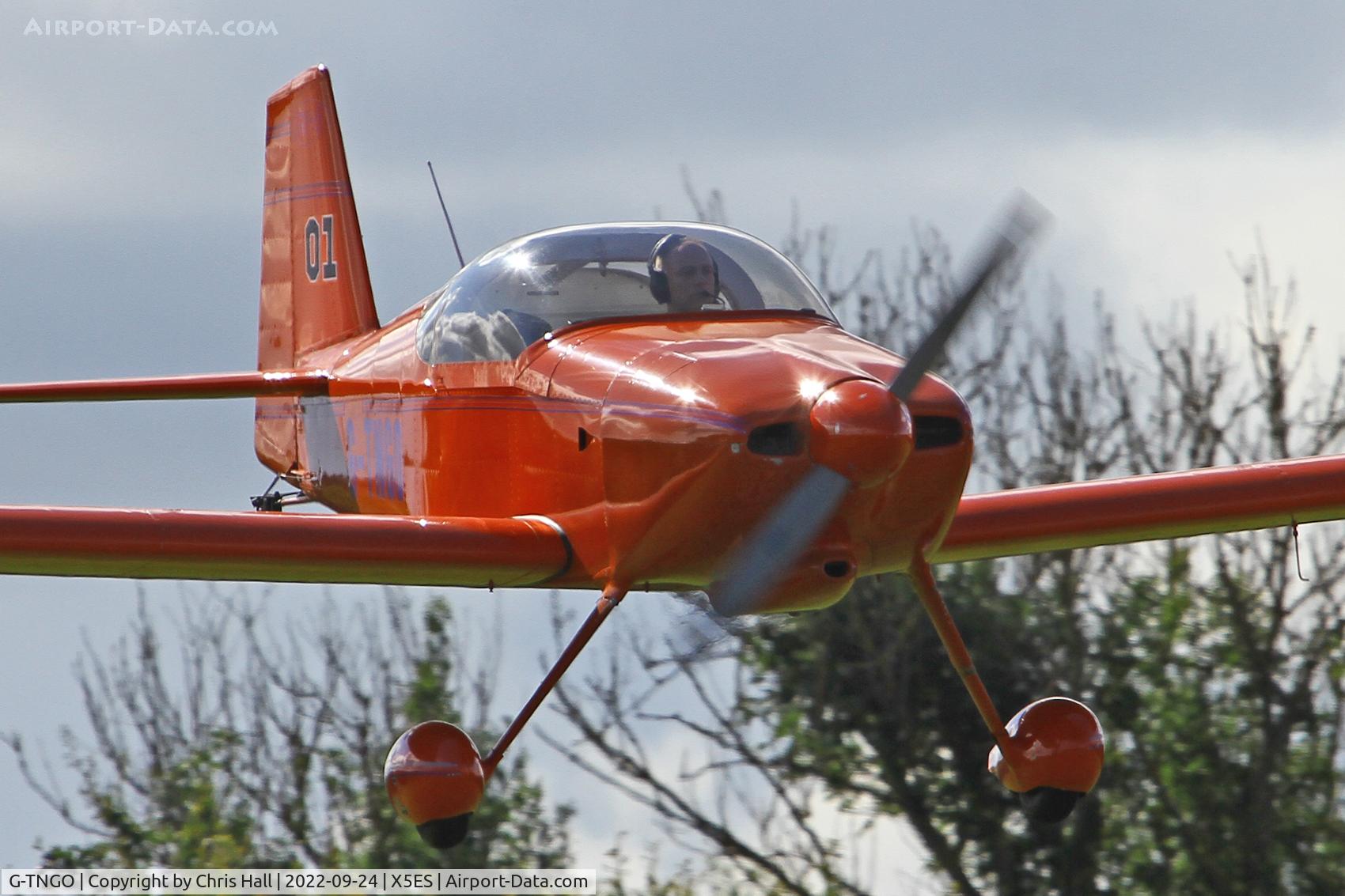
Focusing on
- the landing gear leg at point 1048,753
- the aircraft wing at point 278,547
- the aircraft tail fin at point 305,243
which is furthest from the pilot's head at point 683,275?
the aircraft tail fin at point 305,243

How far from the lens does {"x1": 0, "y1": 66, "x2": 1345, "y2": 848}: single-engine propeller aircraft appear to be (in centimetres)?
706

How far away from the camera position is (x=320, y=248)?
13.6 meters

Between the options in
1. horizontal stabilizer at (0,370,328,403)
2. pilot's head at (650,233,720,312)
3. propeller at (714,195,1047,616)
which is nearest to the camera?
propeller at (714,195,1047,616)

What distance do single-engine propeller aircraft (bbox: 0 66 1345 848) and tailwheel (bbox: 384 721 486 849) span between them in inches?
0.5

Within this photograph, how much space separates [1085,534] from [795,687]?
11962 millimetres

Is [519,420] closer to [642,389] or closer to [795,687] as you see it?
[642,389]

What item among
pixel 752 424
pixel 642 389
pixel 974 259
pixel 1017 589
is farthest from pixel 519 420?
pixel 1017 589

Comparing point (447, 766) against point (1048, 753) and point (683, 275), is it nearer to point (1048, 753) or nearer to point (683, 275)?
point (683, 275)

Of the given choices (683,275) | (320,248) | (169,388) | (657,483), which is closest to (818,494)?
(657,483)

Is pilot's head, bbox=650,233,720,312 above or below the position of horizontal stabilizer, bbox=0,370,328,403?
below

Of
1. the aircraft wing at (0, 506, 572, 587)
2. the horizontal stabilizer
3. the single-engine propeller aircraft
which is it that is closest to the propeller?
the single-engine propeller aircraft

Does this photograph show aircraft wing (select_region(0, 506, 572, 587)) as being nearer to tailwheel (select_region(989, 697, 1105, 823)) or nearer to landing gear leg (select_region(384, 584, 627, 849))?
landing gear leg (select_region(384, 584, 627, 849))

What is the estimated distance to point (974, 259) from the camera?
689 centimetres

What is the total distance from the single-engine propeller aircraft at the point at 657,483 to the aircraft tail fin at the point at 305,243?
278cm
